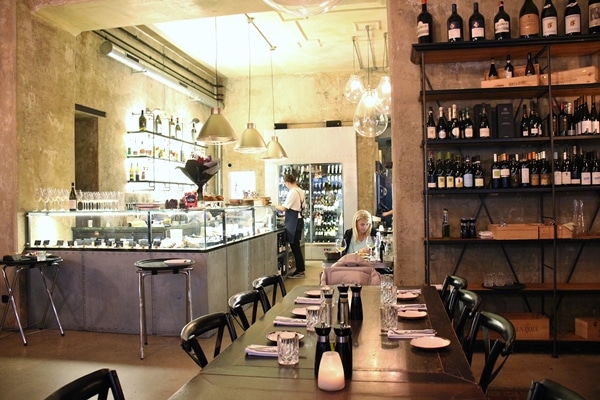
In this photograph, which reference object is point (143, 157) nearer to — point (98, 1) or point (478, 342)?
point (98, 1)

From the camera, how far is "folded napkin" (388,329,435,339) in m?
2.28

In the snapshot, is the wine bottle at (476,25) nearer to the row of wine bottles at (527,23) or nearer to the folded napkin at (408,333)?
the row of wine bottles at (527,23)

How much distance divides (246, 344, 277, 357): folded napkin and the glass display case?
3062mm

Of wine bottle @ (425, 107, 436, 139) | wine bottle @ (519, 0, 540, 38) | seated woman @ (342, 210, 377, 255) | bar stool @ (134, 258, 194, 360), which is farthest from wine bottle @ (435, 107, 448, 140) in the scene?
bar stool @ (134, 258, 194, 360)

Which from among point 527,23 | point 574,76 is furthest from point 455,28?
point 574,76

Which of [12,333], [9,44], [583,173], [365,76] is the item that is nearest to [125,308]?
[12,333]

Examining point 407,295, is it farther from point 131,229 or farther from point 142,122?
point 142,122

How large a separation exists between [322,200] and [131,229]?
6.14 m

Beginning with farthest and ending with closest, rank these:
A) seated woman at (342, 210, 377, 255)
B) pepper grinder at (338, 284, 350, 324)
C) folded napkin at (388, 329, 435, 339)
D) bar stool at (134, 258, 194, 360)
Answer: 1. seated woman at (342, 210, 377, 255)
2. bar stool at (134, 258, 194, 360)
3. pepper grinder at (338, 284, 350, 324)
4. folded napkin at (388, 329, 435, 339)

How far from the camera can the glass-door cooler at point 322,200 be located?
11078mm

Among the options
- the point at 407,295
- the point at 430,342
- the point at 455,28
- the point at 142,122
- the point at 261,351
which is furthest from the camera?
the point at 142,122

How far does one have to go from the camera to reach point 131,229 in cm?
541

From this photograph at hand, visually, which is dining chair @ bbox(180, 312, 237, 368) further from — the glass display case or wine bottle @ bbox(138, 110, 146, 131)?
wine bottle @ bbox(138, 110, 146, 131)

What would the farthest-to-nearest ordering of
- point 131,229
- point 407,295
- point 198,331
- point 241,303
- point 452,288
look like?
1. point 131,229
2. point 452,288
3. point 407,295
4. point 241,303
5. point 198,331
